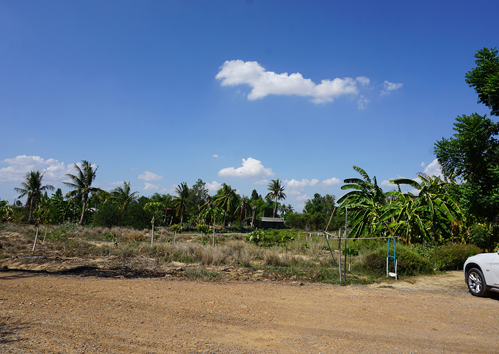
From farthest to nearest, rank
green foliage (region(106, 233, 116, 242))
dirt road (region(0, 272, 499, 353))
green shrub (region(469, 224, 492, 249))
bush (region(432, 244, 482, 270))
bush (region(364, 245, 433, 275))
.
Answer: green foliage (region(106, 233, 116, 242)) < green shrub (region(469, 224, 492, 249)) < bush (region(432, 244, 482, 270)) < bush (region(364, 245, 433, 275)) < dirt road (region(0, 272, 499, 353))

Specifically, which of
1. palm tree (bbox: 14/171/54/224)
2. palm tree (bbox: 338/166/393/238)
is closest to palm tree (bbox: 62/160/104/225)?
palm tree (bbox: 14/171/54/224)

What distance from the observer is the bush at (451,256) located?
13.8 meters

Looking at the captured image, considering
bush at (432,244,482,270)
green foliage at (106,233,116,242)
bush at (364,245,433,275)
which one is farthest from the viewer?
green foliage at (106,233,116,242)

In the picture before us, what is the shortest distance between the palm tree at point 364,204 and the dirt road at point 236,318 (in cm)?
1013

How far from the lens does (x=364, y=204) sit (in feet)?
72.4

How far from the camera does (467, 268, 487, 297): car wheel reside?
29.7ft

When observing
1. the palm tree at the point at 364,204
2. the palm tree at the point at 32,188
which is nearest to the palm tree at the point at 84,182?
the palm tree at the point at 32,188

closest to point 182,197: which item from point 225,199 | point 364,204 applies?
point 225,199

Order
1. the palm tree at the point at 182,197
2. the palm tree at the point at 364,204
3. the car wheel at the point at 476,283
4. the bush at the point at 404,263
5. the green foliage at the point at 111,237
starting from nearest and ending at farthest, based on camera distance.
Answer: the car wheel at the point at 476,283
the bush at the point at 404,263
the palm tree at the point at 364,204
the green foliage at the point at 111,237
the palm tree at the point at 182,197

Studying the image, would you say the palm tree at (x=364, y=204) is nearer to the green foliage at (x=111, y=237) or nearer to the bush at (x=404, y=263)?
the bush at (x=404, y=263)

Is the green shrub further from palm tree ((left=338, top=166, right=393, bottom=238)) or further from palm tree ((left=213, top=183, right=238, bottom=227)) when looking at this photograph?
palm tree ((left=213, top=183, right=238, bottom=227))

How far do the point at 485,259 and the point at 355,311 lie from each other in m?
4.59

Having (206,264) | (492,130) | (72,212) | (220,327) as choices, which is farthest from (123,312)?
(72,212)

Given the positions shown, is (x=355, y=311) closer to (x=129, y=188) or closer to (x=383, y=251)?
(x=383, y=251)
